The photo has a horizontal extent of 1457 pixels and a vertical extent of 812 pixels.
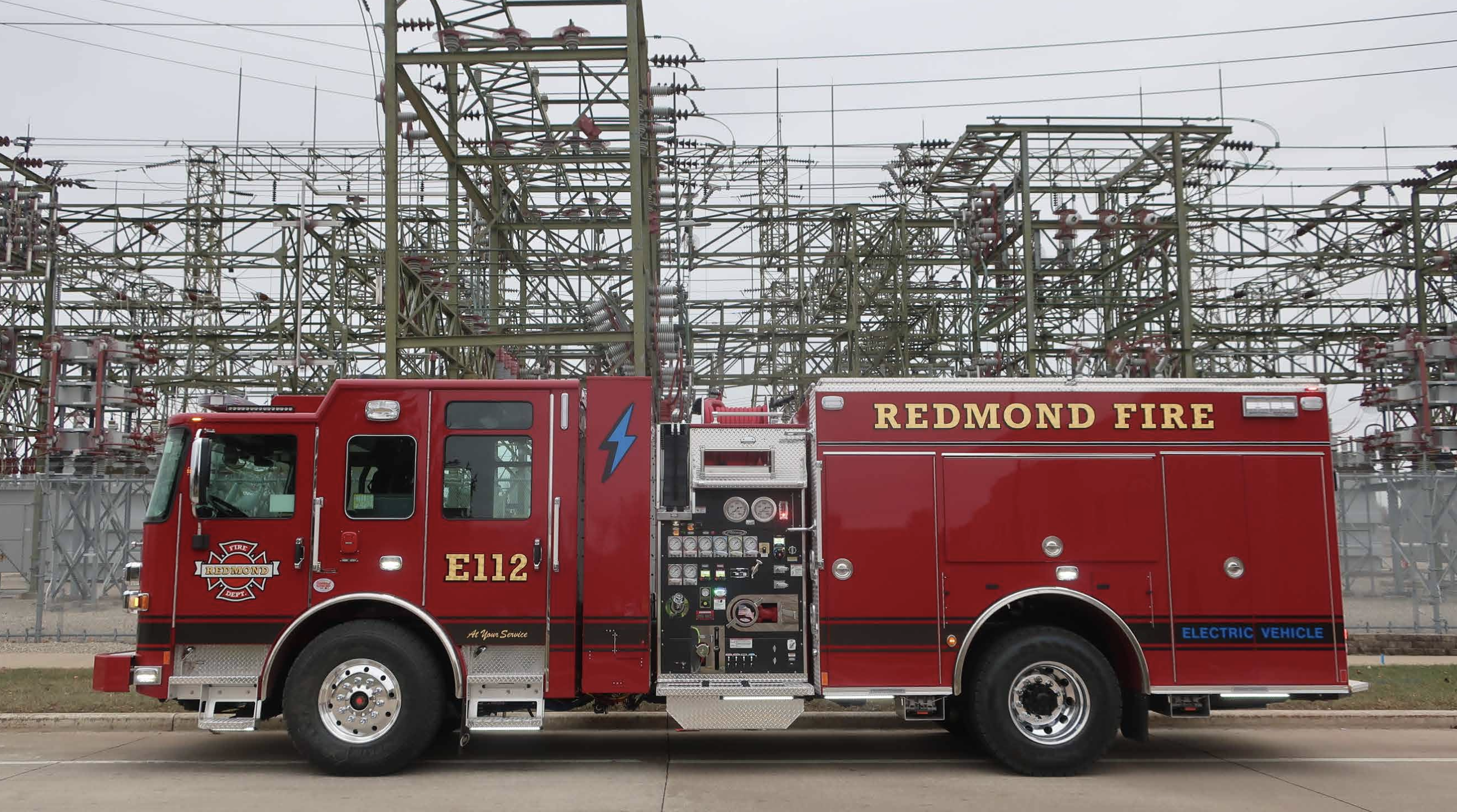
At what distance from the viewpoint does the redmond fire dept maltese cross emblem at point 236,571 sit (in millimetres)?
9008

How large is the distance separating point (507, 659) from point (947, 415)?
417 centimetres

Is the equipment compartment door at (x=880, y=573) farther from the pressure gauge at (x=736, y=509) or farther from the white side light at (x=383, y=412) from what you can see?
the white side light at (x=383, y=412)

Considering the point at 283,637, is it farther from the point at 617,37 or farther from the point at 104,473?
the point at 104,473

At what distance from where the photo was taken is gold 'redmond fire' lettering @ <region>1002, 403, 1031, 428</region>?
946 centimetres

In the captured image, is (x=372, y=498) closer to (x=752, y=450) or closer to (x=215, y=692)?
(x=215, y=692)

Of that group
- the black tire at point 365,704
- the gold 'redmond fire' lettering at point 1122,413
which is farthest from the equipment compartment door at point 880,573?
the black tire at point 365,704

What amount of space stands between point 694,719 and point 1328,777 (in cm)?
523

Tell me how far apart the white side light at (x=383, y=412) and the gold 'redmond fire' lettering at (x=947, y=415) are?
4488mm

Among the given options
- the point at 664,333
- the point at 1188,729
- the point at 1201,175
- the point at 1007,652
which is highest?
the point at 1201,175

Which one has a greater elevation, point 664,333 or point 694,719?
point 664,333

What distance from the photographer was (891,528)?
934 centimetres

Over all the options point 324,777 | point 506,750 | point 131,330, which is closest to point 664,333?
point 506,750

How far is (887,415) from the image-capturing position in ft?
31.1

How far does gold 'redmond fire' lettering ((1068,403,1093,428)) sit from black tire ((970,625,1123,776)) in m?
1.78
